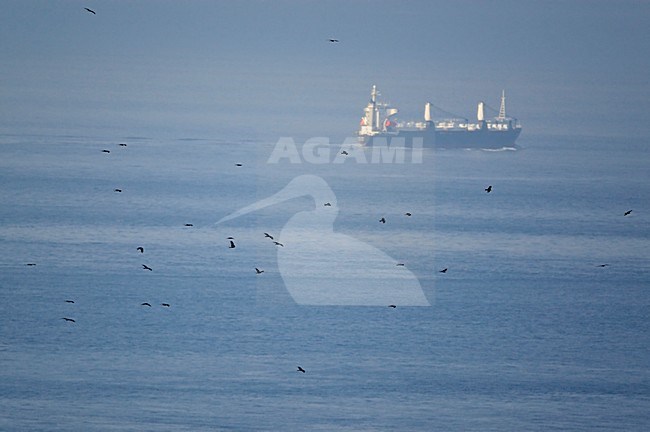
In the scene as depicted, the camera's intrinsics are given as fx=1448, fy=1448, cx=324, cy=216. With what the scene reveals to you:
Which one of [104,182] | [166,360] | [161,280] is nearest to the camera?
[166,360]

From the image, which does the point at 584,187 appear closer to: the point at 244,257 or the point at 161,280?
the point at 244,257

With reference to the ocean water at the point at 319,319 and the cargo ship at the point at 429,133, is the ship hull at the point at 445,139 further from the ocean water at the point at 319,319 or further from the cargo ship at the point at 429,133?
the ocean water at the point at 319,319

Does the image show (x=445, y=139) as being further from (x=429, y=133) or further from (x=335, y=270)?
(x=335, y=270)

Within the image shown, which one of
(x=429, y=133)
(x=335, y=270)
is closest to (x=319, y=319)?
(x=335, y=270)

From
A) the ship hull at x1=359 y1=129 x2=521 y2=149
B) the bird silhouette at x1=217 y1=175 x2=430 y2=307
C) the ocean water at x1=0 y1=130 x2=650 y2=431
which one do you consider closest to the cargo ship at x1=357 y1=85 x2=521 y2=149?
the ship hull at x1=359 y1=129 x2=521 y2=149

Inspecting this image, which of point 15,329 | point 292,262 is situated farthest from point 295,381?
point 292,262

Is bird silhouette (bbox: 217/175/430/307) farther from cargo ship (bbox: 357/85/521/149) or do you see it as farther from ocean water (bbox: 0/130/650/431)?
cargo ship (bbox: 357/85/521/149)
